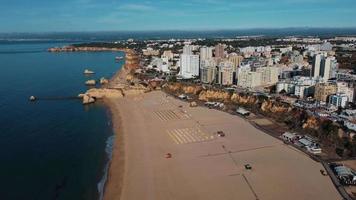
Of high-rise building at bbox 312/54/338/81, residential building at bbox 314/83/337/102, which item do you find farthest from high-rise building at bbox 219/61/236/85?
residential building at bbox 314/83/337/102

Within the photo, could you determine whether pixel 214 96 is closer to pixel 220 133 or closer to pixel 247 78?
pixel 247 78

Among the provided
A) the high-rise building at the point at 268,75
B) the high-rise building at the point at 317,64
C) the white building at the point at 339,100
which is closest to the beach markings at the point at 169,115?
the white building at the point at 339,100

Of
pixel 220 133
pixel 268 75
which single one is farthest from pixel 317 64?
pixel 220 133

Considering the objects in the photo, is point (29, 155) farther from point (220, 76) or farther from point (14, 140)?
point (220, 76)

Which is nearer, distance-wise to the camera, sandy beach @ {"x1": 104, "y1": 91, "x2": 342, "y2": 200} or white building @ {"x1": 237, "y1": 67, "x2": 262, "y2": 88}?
sandy beach @ {"x1": 104, "y1": 91, "x2": 342, "y2": 200}

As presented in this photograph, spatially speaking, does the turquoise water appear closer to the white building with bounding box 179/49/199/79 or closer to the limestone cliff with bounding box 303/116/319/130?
the limestone cliff with bounding box 303/116/319/130
